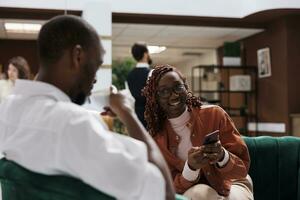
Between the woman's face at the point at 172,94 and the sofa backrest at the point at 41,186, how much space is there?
1.10 meters

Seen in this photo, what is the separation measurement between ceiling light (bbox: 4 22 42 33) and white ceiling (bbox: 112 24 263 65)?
144 cm

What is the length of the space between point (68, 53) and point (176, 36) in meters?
8.35

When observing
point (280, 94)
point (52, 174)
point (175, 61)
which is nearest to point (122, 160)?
point (52, 174)

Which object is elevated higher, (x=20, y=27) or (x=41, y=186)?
(x=20, y=27)

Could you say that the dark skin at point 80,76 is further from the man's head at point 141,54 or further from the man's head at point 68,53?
the man's head at point 141,54

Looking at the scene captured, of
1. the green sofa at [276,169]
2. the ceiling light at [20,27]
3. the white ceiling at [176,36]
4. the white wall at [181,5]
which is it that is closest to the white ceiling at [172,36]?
the white ceiling at [176,36]

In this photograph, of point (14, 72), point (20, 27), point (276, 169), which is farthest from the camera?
point (20, 27)

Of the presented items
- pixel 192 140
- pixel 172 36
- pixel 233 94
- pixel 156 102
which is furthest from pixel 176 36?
pixel 192 140

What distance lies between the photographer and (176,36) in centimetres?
947

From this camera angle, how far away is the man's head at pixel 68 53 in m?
1.22

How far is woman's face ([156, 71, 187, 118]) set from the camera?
2309 millimetres

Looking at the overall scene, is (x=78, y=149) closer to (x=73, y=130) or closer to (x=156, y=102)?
(x=73, y=130)

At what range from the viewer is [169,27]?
851 centimetres

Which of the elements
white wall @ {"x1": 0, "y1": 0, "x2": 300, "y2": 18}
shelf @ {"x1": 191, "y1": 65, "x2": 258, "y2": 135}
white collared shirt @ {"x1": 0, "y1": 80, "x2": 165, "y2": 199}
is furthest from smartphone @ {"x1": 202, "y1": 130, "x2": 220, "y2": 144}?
shelf @ {"x1": 191, "y1": 65, "x2": 258, "y2": 135}
